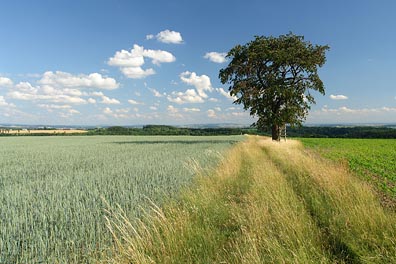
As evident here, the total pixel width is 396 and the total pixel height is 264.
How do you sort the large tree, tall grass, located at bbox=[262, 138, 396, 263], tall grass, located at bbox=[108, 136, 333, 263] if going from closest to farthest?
1. tall grass, located at bbox=[108, 136, 333, 263]
2. tall grass, located at bbox=[262, 138, 396, 263]
3. the large tree

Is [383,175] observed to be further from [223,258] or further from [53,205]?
[53,205]

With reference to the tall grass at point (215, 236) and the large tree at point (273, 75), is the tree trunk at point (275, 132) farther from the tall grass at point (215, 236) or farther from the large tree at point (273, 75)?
the tall grass at point (215, 236)

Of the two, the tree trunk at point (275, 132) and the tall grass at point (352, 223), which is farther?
the tree trunk at point (275, 132)

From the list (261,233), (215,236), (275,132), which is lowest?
(215,236)

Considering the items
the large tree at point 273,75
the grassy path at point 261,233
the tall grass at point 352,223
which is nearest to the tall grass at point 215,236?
the grassy path at point 261,233

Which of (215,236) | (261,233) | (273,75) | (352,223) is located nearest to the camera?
(261,233)

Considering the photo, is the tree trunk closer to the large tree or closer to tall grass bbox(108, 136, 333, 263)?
the large tree

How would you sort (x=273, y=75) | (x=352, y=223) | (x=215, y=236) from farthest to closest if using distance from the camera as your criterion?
(x=273, y=75) < (x=352, y=223) < (x=215, y=236)

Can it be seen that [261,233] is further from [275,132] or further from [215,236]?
[275,132]

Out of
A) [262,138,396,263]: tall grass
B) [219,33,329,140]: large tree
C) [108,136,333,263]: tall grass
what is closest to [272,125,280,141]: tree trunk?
[219,33,329,140]: large tree

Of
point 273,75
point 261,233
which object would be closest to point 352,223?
point 261,233

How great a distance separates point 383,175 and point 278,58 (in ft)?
62.7

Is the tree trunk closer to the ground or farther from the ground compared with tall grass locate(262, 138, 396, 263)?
farther from the ground

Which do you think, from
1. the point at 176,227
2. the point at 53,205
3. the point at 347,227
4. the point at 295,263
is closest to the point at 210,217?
the point at 176,227
